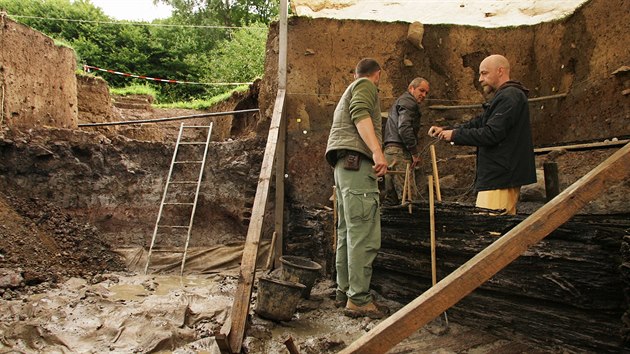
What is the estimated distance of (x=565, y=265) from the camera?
95.6 inches

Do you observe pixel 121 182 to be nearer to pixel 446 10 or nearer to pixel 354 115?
pixel 354 115

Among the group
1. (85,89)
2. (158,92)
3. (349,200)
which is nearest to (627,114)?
(349,200)

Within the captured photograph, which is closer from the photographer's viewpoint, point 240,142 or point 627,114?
point 627,114

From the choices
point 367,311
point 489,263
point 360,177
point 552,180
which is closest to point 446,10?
point 552,180

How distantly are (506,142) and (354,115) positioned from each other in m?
1.10

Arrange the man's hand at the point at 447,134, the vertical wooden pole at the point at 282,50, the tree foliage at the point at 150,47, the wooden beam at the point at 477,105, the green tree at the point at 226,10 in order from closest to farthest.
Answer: the man's hand at the point at 447,134, the vertical wooden pole at the point at 282,50, the wooden beam at the point at 477,105, the tree foliage at the point at 150,47, the green tree at the point at 226,10

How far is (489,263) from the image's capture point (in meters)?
1.63

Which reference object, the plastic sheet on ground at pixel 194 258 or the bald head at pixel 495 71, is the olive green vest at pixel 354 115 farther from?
the plastic sheet on ground at pixel 194 258

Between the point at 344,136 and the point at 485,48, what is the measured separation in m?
3.51

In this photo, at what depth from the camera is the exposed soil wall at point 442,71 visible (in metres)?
5.30

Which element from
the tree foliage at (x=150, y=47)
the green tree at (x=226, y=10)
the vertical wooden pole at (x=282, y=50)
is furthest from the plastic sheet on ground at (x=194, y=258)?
the green tree at (x=226, y=10)

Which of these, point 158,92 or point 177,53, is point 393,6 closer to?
point 158,92

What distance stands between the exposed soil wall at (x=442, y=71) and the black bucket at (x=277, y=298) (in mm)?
2334

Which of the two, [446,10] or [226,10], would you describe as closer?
[446,10]
